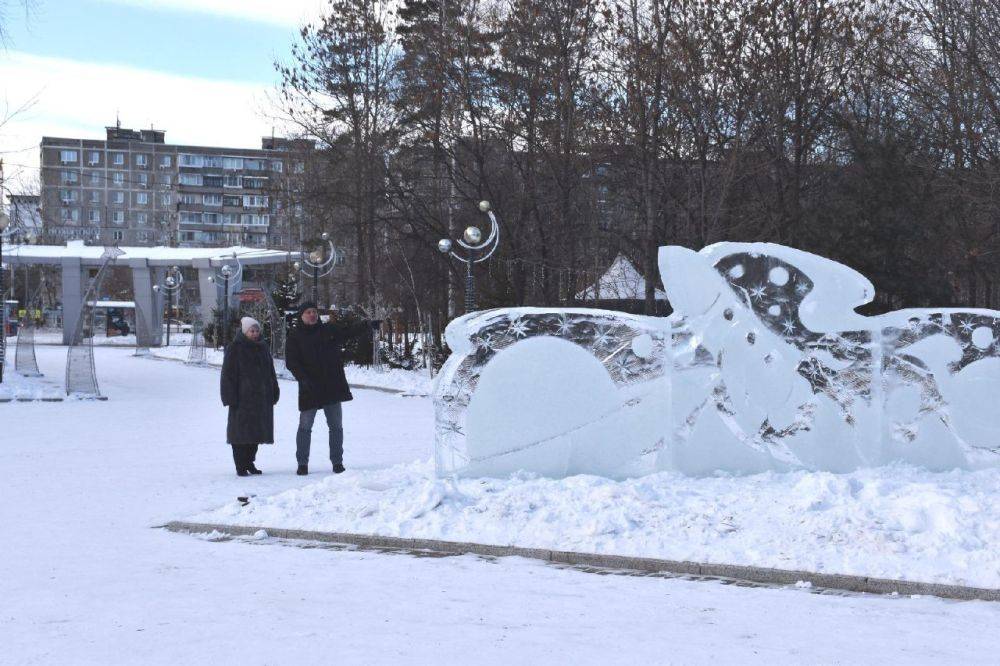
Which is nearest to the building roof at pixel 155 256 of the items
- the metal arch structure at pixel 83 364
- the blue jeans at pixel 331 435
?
the metal arch structure at pixel 83 364

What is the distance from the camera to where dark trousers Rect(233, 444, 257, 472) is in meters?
11.3

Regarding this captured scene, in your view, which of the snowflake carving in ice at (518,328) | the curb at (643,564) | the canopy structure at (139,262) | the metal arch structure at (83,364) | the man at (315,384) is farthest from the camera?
the canopy structure at (139,262)

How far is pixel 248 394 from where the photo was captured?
1145 centimetres

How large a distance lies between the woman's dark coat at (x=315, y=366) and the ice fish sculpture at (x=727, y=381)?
174 cm

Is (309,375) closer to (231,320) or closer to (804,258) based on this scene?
(804,258)

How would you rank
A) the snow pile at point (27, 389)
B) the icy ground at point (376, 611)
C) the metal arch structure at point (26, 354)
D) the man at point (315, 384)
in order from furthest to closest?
the metal arch structure at point (26, 354)
the snow pile at point (27, 389)
the man at point (315, 384)
the icy ground at point (376, 611)

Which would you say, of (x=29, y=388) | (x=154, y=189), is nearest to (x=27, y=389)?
(x=29, y=388)


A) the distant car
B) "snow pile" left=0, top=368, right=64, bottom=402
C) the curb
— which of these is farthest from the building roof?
the curb

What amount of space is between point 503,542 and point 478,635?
2.09 m

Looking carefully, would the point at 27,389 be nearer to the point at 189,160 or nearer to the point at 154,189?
the point at 154,189

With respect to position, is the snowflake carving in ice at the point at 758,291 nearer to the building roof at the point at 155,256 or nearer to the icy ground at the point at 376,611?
the icy ground at the point at 376,611

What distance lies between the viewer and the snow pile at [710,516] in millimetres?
6902

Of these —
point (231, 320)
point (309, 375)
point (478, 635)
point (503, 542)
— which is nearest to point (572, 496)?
point (503, 542)

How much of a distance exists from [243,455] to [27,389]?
1277cm
